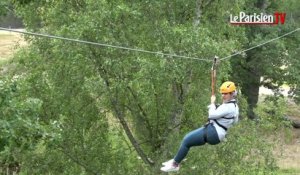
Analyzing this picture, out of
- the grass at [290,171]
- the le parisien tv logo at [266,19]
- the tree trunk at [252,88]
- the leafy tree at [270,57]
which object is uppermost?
the le parisien tv logo at [266,19]

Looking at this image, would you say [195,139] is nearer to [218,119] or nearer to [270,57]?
[218,119]

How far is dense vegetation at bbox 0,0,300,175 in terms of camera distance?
12.5 m

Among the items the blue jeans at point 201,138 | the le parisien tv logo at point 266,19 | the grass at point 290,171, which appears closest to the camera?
the blue jeans at point 201,138

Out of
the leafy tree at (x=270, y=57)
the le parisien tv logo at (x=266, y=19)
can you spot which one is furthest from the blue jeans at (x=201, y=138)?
the le parisien tv logo at (x=266, y=19)

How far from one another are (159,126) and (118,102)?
1.54 meters

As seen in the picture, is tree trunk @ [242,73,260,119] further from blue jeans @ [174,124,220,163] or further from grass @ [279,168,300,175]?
blue jeans @ [174,124,220,163]

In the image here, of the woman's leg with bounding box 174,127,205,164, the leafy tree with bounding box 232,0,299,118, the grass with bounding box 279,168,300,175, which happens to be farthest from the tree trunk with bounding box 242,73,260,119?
the woman's leg with bounding box 174,127,205,164

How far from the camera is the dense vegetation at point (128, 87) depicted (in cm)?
1250

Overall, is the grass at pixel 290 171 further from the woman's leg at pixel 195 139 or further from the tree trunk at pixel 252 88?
the woman's leg at pixel 195 139

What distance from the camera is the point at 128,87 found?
13320 millimetres

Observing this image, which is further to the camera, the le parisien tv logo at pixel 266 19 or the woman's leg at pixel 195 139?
the le parisien tv logo at pixel 266 19

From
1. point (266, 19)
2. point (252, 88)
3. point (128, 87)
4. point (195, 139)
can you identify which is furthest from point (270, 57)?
point (195, 139)

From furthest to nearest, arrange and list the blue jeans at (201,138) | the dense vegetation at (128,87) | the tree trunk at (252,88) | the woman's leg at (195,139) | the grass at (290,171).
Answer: the tree trunk at (252,88) → the grass at (290,171) → the dense vegetation at (128,87) → the woman's leg at (195,139) → the blue jeans at (201,138)

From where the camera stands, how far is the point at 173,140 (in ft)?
44.3
